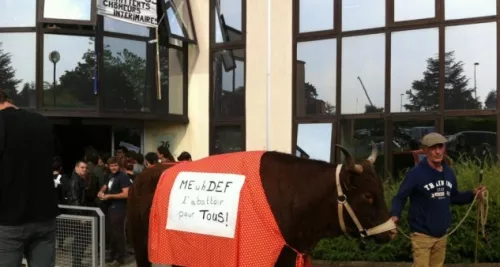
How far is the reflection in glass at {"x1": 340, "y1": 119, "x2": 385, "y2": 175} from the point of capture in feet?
39.2

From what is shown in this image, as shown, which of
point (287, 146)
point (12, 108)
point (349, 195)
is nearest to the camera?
point (12, 108)

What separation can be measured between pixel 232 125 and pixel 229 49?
1.94m

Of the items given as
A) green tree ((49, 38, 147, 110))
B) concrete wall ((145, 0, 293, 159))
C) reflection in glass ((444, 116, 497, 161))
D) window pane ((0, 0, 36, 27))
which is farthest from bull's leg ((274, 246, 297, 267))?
window pane ((0, 0, 36, 27))

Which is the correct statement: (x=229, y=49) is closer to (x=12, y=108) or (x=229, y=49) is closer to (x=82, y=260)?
(x=82, y=260)

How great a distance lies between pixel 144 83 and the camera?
13.5 m

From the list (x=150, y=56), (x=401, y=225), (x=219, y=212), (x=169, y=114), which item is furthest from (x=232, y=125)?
(x=219, y=212)

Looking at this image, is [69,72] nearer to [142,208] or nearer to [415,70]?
[415,70]

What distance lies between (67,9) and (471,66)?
8.75 meters

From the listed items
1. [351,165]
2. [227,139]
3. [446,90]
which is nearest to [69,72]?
[227,139]

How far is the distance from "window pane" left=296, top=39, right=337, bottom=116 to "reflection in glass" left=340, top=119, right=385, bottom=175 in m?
0.57

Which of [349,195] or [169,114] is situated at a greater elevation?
[169,114]

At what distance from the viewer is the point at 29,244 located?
4227mm

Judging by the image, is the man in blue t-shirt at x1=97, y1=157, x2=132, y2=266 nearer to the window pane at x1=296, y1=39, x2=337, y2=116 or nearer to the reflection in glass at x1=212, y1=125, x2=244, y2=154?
the reflection in glass at x1=212, y1=125, x2=244, y2=154

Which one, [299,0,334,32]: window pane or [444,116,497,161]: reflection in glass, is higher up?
[299,0,334,32]: window pane
